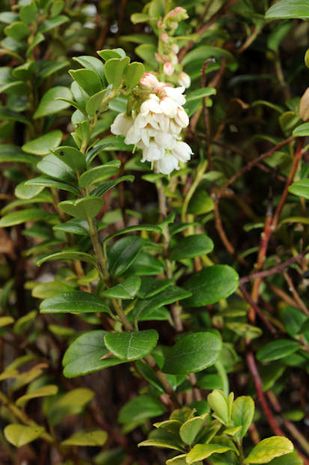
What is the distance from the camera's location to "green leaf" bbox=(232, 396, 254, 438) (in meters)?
0.70

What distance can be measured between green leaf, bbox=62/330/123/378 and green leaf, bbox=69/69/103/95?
299 millimetres

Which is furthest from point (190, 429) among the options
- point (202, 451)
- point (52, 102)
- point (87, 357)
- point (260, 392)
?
point (52, 102)

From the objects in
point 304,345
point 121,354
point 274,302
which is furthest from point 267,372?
point 121,354

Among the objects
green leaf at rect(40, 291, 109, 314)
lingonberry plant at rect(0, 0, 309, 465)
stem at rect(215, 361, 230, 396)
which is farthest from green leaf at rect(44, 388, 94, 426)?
green leaf at rect(40, 291, 109, 314)

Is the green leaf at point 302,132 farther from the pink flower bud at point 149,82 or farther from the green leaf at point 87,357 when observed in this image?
the green leaf at point 87,357

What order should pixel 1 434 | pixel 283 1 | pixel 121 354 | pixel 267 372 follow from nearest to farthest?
pixel 121 354 < pixel 283 1 < pixel 267 372 < pixel 1 434

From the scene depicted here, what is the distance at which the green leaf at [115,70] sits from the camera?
0.61m

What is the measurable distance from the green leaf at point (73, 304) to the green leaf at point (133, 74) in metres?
0.25

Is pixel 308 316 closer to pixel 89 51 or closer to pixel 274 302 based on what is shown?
pixel 274 302

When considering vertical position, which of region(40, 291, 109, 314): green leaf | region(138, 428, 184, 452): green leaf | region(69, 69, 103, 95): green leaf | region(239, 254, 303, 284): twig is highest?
region(69, 69, 103, 95): green leaf

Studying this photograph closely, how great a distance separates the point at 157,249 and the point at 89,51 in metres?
0.45

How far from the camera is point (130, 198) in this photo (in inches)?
44.3

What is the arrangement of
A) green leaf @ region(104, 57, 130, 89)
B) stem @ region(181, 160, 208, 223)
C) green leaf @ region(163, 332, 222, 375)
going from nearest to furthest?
green leaf @ region(104, 57, 130, 89) < green leaf @ region(163, 332, 222, 375) < stem @ region(181, 160, 208, 223)

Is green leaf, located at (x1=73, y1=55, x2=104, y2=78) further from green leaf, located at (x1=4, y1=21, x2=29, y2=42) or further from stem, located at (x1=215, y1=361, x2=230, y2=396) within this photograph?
stem, located at (x1=215, y1=361, x2=230, y2=396)
